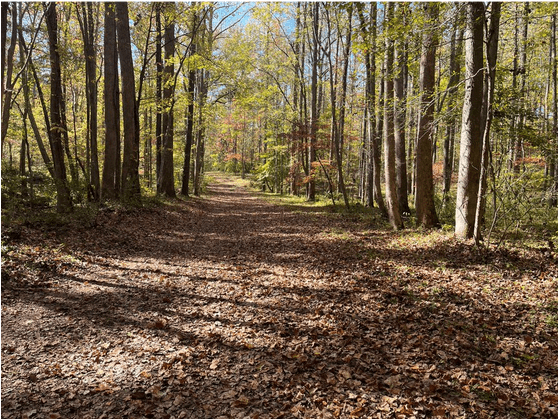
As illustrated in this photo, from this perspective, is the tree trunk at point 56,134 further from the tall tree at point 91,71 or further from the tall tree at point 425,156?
the tall tree at point 425,156

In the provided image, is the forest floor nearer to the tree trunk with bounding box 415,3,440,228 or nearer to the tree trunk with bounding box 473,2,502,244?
the tree trunk with bounding box 473,2,502,244

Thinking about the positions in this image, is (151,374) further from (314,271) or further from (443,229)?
(443,229)

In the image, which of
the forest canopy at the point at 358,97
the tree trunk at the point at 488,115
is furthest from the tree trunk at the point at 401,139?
Result: the tree trunk at the point at 488,115

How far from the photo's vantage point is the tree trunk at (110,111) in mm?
12243

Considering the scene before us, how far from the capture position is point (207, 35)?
18.1m

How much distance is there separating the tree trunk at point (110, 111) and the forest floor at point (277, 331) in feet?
13.5

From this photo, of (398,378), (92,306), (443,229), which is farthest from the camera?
(443,229)

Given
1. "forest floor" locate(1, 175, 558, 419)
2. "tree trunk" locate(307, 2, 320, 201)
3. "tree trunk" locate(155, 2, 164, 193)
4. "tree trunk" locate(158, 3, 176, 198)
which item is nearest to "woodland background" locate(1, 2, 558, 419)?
"forest floor" locate(1, 175, 558, 419)

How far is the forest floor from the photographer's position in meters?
3.36

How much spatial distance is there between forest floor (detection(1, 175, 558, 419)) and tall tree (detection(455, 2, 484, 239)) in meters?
0.87

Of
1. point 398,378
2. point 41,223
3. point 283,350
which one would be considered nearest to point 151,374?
point 283,350

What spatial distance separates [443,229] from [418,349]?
6.25 m

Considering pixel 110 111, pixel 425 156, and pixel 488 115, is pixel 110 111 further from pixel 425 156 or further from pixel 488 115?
pixel 488 115

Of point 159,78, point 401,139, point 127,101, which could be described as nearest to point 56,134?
point 127,101
